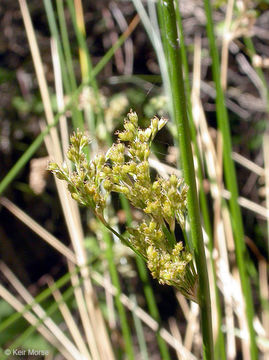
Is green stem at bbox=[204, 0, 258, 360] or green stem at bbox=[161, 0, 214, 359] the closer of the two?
green stem at bbox=[161, 0, 214, 359]

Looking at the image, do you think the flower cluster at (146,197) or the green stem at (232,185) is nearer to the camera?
the flower cluster at (146,197)

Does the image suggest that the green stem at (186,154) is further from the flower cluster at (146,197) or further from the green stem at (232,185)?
the green stem at (232,185)

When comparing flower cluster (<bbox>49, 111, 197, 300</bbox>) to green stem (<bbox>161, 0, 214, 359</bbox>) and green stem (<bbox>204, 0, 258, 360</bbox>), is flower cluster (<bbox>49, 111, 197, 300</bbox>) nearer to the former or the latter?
green stem (<bbox>161, 0, 214, 359</bbox>)

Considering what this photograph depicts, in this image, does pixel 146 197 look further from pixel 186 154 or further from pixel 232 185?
pixel 232 185

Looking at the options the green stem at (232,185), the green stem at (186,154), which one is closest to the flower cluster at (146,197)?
the green stem at (186,154)

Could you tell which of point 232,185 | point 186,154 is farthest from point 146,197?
point 232,185

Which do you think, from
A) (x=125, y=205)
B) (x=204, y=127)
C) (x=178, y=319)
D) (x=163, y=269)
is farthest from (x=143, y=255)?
(x=178, y=319)

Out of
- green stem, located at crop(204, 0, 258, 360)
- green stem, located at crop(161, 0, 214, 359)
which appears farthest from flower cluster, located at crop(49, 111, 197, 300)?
green stem, located at crop(204, 0, 258, 360)

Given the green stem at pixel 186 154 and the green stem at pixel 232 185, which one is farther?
the green stem at pixel 232 185
